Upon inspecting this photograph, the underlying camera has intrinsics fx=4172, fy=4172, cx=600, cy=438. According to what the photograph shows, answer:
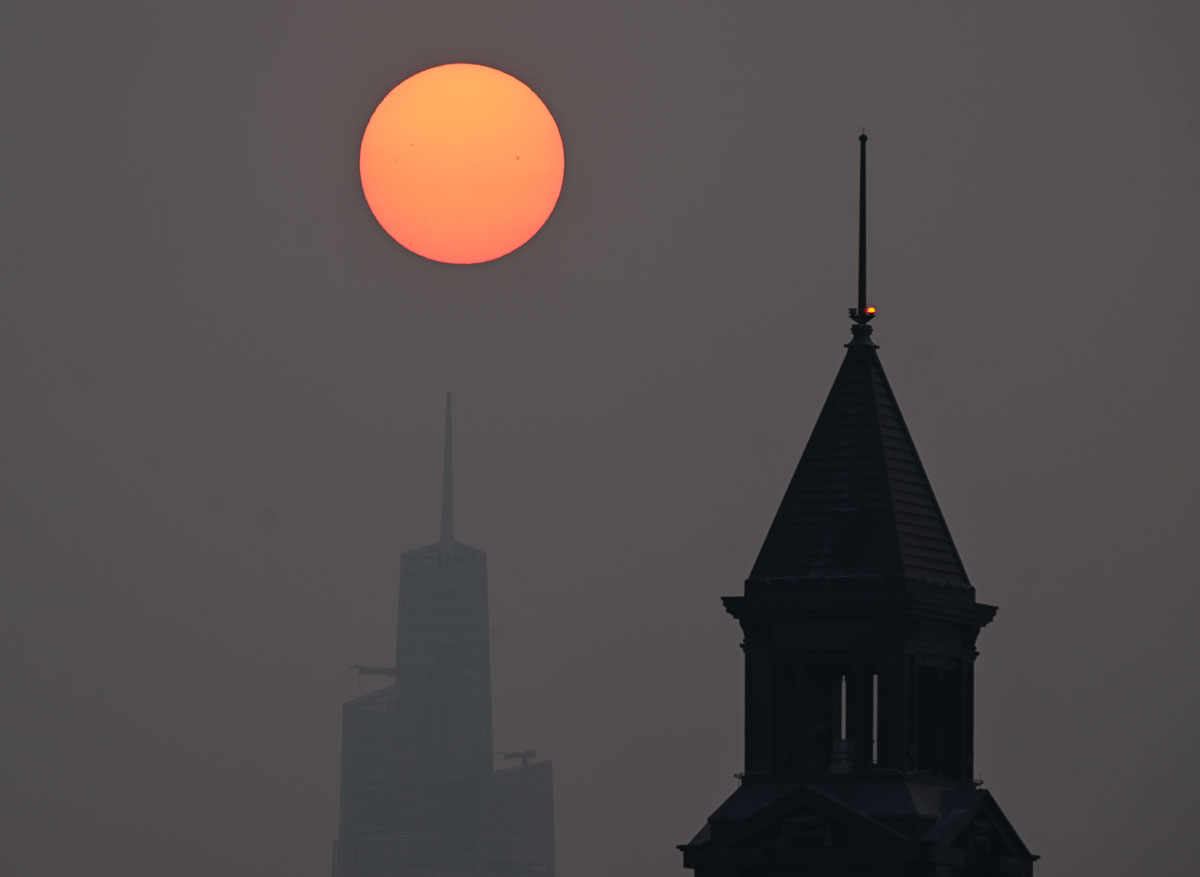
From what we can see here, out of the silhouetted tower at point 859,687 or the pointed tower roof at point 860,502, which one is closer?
the silhouetted tower at point 859,687

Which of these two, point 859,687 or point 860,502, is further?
point 860,502

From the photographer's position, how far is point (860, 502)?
124 meters

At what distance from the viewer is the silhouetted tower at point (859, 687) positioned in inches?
4705

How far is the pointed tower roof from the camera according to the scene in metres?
122

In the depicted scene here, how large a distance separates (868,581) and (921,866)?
8.65 metres

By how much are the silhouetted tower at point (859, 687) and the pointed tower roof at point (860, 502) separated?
0.22 feet

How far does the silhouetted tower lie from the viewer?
11950 centimetres

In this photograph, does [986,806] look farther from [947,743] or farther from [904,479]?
[904,479]

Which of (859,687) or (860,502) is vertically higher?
(860,502)

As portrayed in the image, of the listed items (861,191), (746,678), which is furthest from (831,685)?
(861,191)

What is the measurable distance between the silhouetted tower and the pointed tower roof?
0.22 feet

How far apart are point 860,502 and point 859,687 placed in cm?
591

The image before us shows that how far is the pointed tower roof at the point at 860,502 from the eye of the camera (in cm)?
12244

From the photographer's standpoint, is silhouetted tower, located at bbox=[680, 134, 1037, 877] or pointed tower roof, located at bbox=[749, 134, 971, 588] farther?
pointed tower roof, located at bbox=[749, 134, 971, 588]
